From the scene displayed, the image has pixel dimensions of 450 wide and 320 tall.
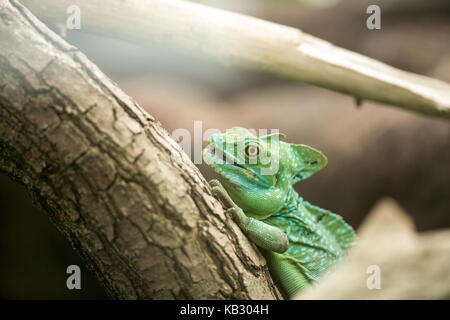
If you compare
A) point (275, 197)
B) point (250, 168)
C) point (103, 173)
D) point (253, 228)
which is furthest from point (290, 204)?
point (103, 173)

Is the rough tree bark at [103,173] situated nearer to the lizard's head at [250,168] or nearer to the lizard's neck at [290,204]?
the lizard's head at [250,168]

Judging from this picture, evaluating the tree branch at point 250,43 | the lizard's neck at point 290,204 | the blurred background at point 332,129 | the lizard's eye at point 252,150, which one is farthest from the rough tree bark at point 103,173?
the blurred background at point 332,129

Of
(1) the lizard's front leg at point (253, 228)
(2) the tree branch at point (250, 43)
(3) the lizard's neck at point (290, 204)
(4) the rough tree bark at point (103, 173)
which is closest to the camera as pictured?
(4) the rough tree bark at point (103, 173)

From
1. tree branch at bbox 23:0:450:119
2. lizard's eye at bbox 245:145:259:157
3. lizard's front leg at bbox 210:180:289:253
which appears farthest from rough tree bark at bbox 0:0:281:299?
tree branch at bbox 23:0:450:119

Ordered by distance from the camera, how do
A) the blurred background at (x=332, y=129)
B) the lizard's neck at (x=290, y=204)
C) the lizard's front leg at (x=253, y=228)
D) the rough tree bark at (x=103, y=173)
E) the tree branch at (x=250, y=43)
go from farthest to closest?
1. the blurred background at (x=332, y=129)
2. the tree branch at (x=250, y=43)
3. the lizard's neck at (x=290, y=204)
4. the lizard's front leg at (x=253, y=228)
5. the rough tree bark at (x=103, y=173)

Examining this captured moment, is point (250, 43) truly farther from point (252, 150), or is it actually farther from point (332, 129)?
point (332, 129)
